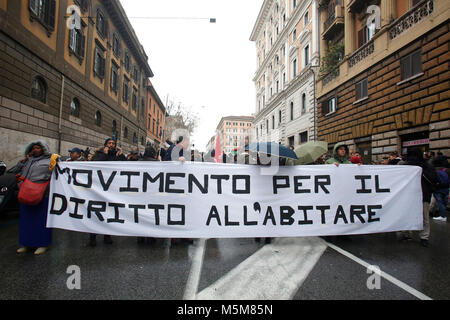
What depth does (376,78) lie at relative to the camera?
11703 mm

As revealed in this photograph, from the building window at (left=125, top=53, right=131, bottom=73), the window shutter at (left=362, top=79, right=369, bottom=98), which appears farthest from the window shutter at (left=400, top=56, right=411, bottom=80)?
the building window at (left=125, top=53, right=131, bottom=73)

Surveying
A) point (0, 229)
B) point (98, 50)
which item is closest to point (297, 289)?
point (0, 229)

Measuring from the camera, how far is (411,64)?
31.9 feet

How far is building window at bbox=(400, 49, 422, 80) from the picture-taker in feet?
30.7

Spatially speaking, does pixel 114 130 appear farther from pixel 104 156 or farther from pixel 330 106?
pixel 104 156

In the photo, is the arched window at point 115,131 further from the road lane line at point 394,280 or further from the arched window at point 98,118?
the road lane line at point 394,280

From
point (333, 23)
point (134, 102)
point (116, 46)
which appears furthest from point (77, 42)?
point (333, 23)

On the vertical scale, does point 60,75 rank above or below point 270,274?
above

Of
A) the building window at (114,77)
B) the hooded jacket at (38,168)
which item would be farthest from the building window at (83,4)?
the hooded jacket at (38,168)

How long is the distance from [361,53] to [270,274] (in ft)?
47.4

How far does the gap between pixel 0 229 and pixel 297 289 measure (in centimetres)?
565

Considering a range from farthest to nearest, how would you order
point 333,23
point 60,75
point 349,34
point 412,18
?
point 333,23, point 349,34, point 60,75, point 412,18

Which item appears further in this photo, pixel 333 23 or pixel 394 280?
pixel 333 23

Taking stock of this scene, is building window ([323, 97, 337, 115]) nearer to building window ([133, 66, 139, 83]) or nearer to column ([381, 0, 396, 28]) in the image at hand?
column ([381, 0, 396, 28])
